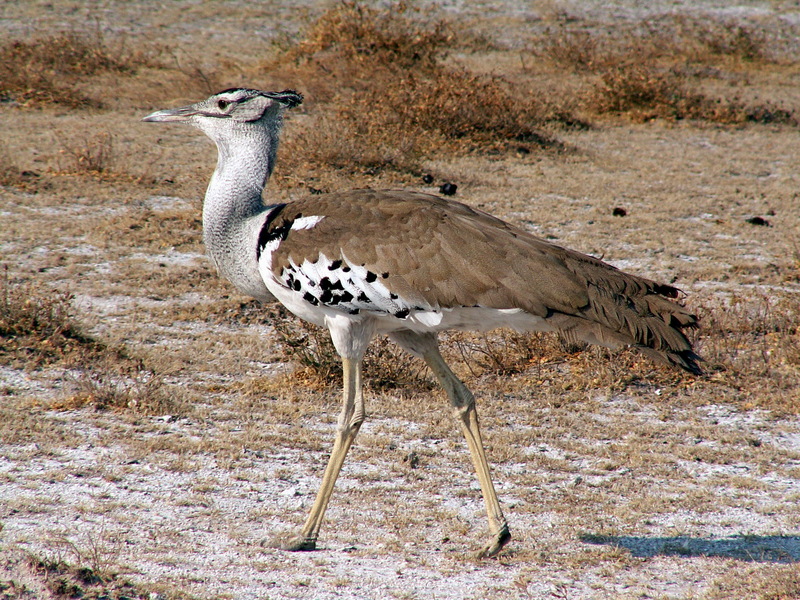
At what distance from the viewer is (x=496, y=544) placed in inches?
151

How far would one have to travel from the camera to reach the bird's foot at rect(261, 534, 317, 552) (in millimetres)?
3836

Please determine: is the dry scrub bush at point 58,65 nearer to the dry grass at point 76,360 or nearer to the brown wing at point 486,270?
the dry grass at point 76,360

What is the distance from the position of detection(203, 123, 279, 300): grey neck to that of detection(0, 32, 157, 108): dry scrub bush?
818 cm

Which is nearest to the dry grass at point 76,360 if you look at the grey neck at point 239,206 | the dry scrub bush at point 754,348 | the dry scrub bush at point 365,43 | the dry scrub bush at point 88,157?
the grey neck at point 239,206

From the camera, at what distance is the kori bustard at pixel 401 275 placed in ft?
11.8

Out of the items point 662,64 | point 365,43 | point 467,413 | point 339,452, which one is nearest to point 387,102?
point 365,43

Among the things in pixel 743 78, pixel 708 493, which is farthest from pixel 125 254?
pixel 743 78

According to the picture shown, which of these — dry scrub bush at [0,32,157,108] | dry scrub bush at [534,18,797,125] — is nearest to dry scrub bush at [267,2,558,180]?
dry scrub bush at [534,18,797,125]

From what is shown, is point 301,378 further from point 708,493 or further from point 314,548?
point 708,493

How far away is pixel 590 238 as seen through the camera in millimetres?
8156

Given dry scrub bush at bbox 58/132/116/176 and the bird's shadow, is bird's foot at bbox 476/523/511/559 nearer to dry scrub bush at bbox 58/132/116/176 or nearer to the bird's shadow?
the bird's shadow

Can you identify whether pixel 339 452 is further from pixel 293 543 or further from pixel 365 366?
pixel 365 366

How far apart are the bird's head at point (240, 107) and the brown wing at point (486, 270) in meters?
0.56

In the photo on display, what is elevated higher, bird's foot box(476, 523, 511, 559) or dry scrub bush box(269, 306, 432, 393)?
bird's foot box(476, 523, 511, 559)
